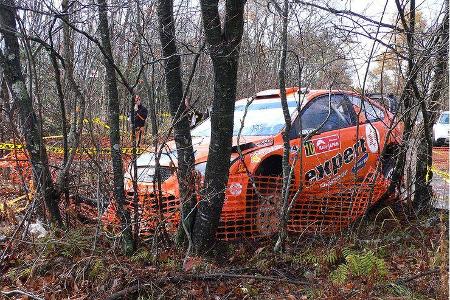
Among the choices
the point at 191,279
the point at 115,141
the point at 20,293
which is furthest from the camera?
the point at 115,141

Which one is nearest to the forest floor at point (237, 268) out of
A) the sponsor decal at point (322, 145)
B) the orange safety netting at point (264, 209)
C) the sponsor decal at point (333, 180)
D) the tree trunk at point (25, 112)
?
the orange safety netting at point (264, 209)

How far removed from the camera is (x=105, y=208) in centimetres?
479

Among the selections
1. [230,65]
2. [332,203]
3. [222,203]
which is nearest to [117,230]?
[222,203]

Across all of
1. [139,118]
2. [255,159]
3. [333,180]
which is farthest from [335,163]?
[139,118]

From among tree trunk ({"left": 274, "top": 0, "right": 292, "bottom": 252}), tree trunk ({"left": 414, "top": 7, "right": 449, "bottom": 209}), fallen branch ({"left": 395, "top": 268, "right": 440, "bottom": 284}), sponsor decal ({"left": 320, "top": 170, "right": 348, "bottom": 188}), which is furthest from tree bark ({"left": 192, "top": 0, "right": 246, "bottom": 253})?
tree trunk ({"left": 414, "top": 7, "right": 449, "bottom": 209})

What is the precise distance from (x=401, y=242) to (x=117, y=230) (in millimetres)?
2943

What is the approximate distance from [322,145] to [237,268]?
7.41 ft

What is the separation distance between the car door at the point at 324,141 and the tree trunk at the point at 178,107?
4.52ft

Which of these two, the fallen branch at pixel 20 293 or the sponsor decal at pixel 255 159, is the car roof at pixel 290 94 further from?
the fallen branch at pixel 20 293

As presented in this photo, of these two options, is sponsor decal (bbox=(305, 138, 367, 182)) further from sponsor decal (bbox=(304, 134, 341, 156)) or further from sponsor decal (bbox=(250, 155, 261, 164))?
sponsor decal (bbox=(250, 155, 261, 164))

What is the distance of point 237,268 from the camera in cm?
415

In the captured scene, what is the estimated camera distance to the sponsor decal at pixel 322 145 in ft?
18.3

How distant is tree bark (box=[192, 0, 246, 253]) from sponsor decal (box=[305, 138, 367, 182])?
1477 mm

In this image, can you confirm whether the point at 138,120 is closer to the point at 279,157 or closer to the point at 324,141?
the point at 279,157
